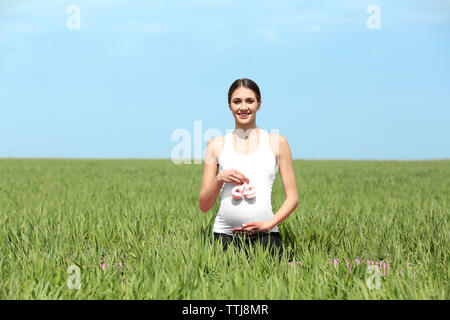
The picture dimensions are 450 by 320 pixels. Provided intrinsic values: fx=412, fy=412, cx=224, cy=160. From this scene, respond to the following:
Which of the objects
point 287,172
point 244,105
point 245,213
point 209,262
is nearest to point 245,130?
point 244,105

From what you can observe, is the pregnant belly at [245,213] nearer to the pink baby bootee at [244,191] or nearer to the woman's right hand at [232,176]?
the pink baby bootee at [244,191]

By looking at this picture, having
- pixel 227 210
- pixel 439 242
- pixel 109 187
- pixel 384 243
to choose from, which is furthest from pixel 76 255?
pixel 109 187

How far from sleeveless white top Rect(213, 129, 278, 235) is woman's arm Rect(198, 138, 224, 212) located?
0.08 metres

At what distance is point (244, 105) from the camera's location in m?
2.65

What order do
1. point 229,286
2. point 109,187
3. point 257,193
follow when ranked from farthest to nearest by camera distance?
point 109,187 < point 257,193 < point 229,286

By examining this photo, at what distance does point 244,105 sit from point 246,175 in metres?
0.45

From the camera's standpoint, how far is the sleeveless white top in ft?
8.72

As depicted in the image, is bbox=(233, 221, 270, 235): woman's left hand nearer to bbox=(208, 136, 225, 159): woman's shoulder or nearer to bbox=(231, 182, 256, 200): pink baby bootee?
bbox=(231, 182, 256, 200): pink baby bootee

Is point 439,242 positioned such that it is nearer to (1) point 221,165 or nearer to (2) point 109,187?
(1) point 221,165

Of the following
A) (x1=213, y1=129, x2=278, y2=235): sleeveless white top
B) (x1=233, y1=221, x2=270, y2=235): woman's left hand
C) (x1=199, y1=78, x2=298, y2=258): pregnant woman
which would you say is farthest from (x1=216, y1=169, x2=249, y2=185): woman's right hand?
(x1=233, y1=221, x2=270, y2=235): woman's left hand

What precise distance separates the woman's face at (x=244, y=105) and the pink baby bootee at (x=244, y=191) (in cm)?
42
